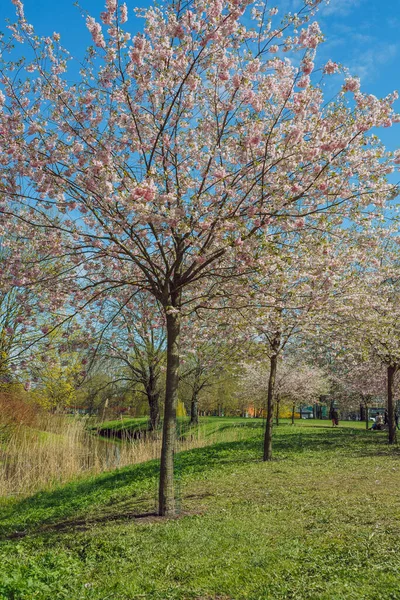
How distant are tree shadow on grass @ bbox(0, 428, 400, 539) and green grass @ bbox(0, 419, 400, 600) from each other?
0.06 meters

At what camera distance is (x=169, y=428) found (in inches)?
304

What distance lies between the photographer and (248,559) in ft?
17.1

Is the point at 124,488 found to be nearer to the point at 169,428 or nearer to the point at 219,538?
the point at 169,428

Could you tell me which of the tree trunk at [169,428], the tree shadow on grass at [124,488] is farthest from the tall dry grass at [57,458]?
the tree trunk at [169,428]

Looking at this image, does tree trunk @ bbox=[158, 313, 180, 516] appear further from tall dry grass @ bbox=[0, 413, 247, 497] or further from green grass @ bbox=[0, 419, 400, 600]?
tall dry grass @ bbox=[0, 413, 247, 497]

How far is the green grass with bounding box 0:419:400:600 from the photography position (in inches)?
178

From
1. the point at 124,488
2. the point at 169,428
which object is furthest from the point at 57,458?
the point at 169,428

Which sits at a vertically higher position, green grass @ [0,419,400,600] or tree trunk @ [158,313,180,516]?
tree trunk @ [158,313,180,516]

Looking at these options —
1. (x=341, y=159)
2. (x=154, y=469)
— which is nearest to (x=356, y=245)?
(x=341, y=159)

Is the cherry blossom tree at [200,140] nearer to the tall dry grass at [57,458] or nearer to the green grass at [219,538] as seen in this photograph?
the green grass at [219,538]

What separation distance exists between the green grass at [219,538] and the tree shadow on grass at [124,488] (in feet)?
0.18

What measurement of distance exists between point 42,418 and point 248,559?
1517cm

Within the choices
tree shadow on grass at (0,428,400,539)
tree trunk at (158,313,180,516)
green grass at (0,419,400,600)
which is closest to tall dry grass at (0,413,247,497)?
tree shadow on grass at (0,428,400,539)

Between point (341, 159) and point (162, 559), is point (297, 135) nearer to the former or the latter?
point (341, 159)
